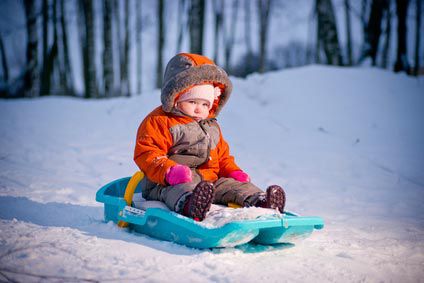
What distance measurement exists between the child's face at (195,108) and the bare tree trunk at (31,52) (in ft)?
30.3

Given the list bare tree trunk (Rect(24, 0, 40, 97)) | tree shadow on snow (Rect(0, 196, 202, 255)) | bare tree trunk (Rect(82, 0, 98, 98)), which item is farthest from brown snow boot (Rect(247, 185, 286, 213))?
bare tree trunk (Rect(24, 0, 40, 97))

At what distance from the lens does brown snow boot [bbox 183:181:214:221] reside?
6.57 feet

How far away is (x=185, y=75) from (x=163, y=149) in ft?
1.55

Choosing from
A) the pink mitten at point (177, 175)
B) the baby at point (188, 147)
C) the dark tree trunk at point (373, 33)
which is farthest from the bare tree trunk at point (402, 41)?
the pink mitten at point (177, 175)

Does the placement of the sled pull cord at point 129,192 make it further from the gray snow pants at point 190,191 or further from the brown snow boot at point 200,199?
the brown snow boot at point 200,199

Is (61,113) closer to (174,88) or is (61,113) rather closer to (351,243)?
(174,88)

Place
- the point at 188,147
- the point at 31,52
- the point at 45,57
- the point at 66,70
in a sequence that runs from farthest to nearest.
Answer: the point at 66,70
the point at 45,57
the point at 31,52
the point at 188,147

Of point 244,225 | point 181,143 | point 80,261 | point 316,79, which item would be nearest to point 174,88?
point 181,143

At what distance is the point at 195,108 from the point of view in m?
2.57

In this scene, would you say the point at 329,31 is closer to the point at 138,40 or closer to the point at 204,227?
the point at 204,227

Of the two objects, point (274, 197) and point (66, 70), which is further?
point (66, 70)

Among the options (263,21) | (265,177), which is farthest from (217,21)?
(265,177)

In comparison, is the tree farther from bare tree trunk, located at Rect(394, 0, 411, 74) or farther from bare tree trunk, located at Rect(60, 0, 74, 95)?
bare tree trunk, located at Rect(394, 0, 411, 74)

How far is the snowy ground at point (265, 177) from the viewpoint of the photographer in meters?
1.81
